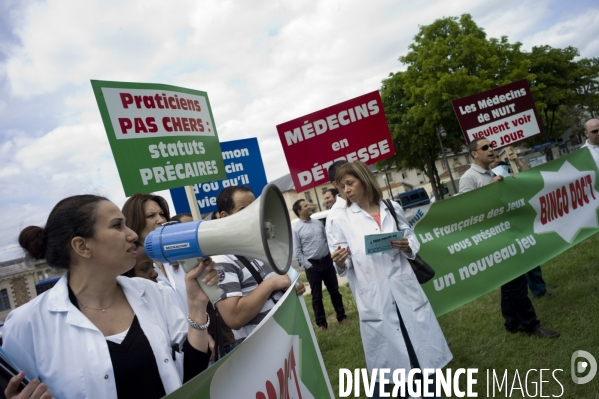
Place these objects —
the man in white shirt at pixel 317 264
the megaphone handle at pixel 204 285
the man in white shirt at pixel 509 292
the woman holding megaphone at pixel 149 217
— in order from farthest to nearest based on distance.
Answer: the man in white shirt at pixel 317 264, the man in white shirt at pixel 509 292, the woman holding megaphone at pixel 149 217, the megaphone handle at pixel 204 285

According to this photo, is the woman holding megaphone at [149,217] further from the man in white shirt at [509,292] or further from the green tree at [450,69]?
the green tree at [450,69]

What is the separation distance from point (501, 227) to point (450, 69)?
2644 centimetres

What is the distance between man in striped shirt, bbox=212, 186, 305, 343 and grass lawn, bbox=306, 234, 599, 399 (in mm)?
2185

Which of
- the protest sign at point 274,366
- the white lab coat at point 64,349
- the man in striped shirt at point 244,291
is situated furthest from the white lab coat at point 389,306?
the white lab coat at point 64,349

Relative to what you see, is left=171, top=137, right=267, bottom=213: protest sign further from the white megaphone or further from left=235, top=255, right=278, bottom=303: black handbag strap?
the white megaphone

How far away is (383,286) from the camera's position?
10.2ft

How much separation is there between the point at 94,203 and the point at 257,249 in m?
0.73

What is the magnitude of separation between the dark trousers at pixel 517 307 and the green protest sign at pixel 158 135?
3.09m

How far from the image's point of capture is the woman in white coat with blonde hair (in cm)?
304

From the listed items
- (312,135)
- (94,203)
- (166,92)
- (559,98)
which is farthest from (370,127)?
(559,98)

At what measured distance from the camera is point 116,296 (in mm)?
1874

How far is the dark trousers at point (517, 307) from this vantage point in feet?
14.2

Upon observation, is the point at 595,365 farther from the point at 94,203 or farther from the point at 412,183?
the point at 412,183

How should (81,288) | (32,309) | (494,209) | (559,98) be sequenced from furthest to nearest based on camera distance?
(559,98)
(494,209)
(81,288)
(32,309)
